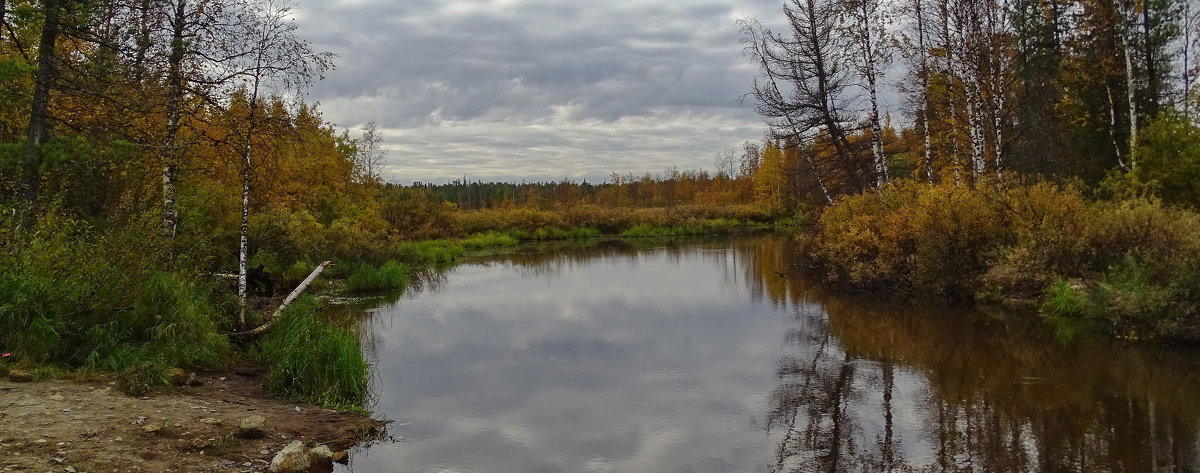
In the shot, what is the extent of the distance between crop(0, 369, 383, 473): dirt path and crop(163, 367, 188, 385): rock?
136mm

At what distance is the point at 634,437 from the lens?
8.15 m

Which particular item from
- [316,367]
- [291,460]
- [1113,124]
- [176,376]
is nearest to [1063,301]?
[1113,124]

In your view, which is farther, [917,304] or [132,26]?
[917,304]

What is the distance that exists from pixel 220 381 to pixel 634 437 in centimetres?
501

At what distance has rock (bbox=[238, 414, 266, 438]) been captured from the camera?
697cm

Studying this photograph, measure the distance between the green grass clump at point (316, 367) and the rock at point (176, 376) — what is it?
0.90 m

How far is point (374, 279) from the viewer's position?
21.7 m

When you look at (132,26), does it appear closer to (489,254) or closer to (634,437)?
(634,437)

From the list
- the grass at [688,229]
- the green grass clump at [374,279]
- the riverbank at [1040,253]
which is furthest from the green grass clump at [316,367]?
the grass at [688,229]

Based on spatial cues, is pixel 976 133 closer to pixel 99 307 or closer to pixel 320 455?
pixel 320 455

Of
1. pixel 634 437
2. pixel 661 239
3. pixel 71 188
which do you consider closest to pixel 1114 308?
pixel 634 437

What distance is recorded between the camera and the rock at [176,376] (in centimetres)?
824

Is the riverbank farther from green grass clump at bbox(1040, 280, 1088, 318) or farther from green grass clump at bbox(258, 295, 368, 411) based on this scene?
green grass clump at bbox(258, 295, 368, 411)

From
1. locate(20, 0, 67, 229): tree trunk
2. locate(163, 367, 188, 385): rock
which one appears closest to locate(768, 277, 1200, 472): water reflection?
locate(163, 367, 188, 385): rock
